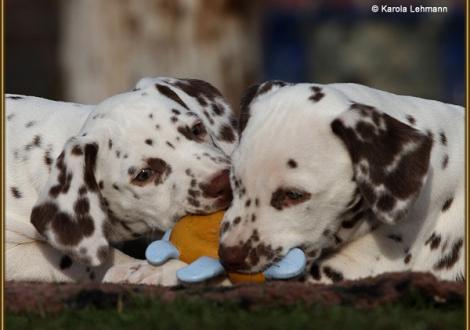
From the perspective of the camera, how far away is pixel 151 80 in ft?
27.4

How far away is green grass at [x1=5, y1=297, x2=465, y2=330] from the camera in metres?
5.85

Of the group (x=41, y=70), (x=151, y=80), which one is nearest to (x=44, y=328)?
(x=151, y=80)

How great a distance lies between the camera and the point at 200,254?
23.7ft

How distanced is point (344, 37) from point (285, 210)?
17207 mm

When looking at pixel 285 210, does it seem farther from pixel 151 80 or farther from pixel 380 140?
pixel 151 80

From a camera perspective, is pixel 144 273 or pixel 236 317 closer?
pixel 236 317

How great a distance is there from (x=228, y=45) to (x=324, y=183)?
8301 millimetres

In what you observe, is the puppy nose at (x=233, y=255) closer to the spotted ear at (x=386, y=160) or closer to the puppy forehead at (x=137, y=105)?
the spotted ear at (x=386, y=160)

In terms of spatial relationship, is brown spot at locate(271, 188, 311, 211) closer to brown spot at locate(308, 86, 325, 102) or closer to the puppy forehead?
brown spot at locate(308, 86, 325, 102)

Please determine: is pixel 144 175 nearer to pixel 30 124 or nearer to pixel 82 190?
pixel 82 190

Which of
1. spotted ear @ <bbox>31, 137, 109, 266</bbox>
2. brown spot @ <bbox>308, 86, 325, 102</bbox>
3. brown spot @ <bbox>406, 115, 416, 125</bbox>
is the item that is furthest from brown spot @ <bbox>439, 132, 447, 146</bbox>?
spotted ear @ <bbox>31, 137, 109, 266</bbox>

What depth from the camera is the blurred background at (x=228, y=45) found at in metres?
14.9

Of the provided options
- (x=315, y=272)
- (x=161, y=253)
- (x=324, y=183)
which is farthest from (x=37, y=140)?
(x=324, y=183)

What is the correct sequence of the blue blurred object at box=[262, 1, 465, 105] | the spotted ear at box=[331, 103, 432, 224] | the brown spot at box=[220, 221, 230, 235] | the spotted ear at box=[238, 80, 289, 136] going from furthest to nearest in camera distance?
the blue blurred object at box=[262, 1, 465, 105]
the spotted ear at box=[238, 80, 289, 136]
the brown spot at box=[220, 221, 230, 235]
the spotted ear at box=[331, 103, 432, 224]
